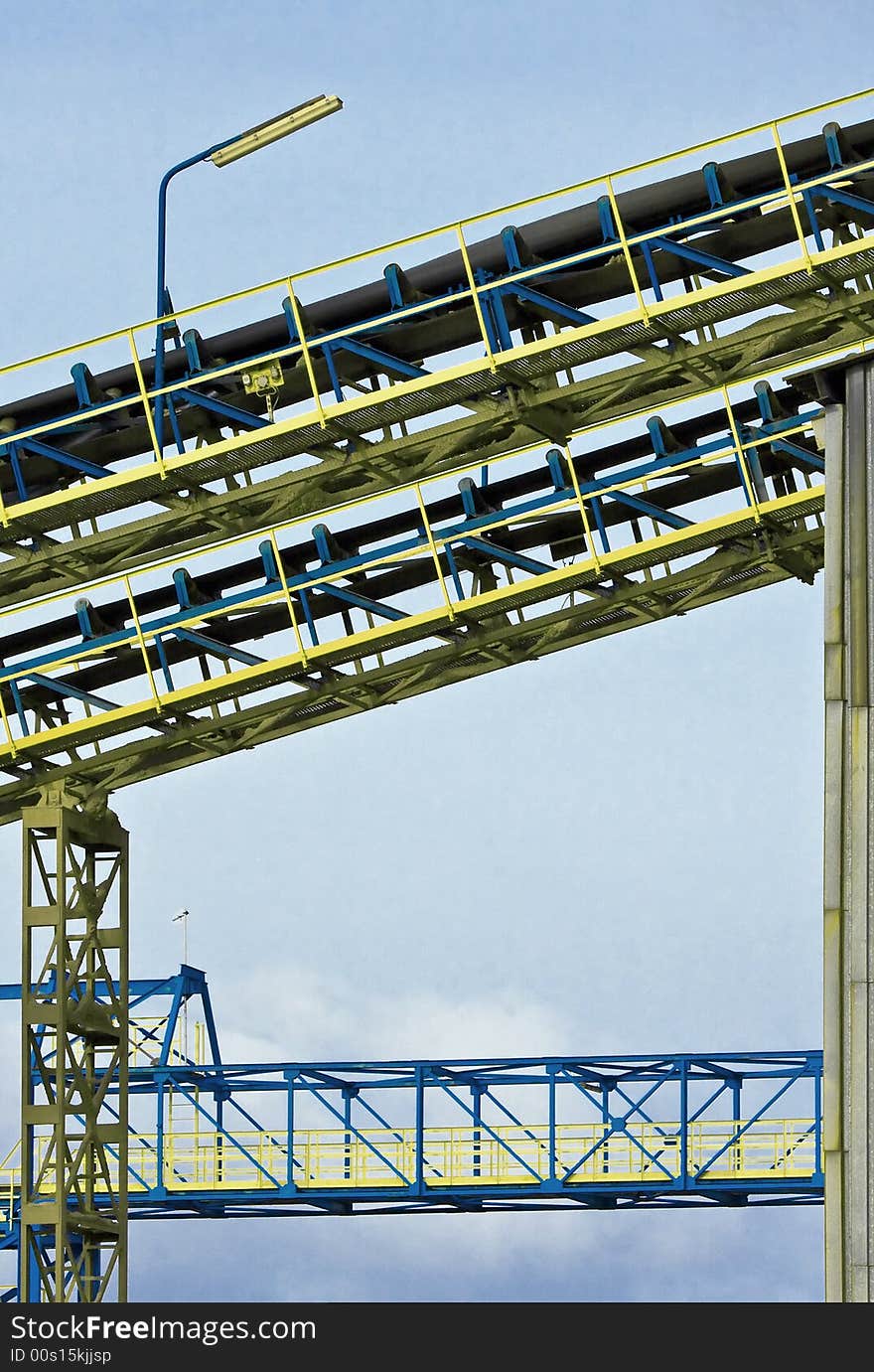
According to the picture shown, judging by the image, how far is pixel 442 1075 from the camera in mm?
43781

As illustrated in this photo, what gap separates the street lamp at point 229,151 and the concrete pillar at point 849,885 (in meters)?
8.79

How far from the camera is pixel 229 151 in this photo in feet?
92.8

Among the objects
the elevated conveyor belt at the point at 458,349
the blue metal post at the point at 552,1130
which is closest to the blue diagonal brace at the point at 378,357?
the elevated conveyor belt at the point at 458,349

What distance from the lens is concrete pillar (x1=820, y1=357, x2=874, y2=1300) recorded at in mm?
19922

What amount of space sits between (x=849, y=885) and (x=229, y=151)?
12.8m

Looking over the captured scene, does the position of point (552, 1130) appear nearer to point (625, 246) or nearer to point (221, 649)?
point (221, 649)

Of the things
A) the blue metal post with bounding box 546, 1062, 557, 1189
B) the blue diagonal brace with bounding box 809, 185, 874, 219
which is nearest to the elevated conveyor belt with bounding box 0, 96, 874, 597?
the blue diagonal brace with bounding box 809, 185, 874, 219

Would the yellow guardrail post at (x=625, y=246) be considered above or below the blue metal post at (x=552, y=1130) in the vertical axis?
above

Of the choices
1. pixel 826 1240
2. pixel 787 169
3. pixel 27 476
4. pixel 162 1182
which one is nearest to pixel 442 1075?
pixel 162 1182

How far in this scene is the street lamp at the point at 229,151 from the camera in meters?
27.0

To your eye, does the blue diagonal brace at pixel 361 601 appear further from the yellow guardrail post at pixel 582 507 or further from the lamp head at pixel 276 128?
the lamp head at pixel 276 128

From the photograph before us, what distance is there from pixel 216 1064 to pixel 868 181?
23418 millimetres

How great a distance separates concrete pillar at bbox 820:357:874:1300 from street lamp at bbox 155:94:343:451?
879 cm

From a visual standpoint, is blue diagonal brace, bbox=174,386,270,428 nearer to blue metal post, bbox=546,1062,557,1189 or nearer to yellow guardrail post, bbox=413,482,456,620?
yellow guardrail post, bbox=413,482,456,620
